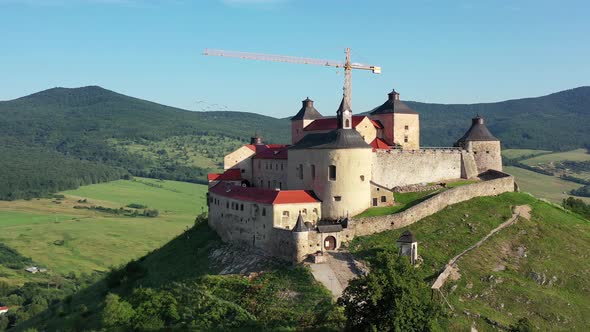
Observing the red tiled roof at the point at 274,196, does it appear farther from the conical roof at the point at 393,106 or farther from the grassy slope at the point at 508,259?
the conical roof at the point at 393,106

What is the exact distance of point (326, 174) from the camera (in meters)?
63.0

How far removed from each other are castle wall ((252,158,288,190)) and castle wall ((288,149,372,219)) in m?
9.23

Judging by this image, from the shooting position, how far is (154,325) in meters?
53.6

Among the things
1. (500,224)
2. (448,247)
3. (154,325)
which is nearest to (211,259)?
(154,325)

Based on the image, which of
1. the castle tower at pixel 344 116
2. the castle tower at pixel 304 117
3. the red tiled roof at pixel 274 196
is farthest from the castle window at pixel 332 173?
the castle tower at pixel 304 117

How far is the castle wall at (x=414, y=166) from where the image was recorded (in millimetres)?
73500

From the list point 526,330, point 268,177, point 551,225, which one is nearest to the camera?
point 526,330

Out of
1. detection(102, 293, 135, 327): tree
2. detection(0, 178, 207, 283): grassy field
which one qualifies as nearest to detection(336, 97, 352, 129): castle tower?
detection(102, 293, 135, 327): tree

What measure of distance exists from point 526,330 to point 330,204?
23615 mm

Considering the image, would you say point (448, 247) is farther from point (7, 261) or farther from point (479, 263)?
point (7, 261)

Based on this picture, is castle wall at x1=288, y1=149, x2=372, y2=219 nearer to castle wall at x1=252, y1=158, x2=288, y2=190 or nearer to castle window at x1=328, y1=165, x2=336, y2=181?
castle window at x1=328, y1=165, x2=336, y2=181

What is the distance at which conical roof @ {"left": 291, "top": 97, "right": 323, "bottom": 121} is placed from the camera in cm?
8194

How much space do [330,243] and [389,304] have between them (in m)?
15.7

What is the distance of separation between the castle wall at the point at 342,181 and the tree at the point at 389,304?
60.2 ft
